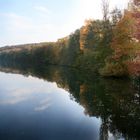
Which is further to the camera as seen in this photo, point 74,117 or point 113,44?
point 113,44

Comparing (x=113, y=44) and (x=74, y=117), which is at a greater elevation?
(x=113, y=44)

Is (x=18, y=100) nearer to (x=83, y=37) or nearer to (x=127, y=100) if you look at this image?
(x=127, y=100)

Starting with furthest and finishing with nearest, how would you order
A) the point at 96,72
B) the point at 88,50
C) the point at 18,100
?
the point at 88,50 → the point at 96,72 → the point at 18,100

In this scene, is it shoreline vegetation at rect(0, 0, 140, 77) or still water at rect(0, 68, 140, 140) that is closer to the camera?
still water at rect(0, 68, 140, 140)

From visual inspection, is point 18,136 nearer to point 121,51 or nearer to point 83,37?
point 121,51

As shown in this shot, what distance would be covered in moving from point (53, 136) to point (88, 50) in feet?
204

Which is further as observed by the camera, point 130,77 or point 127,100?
point 130,77

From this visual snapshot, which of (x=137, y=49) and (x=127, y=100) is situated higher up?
(x=137, y=49)

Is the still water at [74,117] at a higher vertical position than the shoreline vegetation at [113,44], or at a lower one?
lower

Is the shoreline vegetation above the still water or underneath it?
above

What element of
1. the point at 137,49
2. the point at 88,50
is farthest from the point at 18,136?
the point at 88,50

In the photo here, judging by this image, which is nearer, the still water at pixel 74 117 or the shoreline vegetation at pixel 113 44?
the still water at pixel 74 117

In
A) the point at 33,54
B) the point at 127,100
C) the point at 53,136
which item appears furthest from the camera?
the point at 33,54

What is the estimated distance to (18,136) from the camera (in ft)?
69.7
